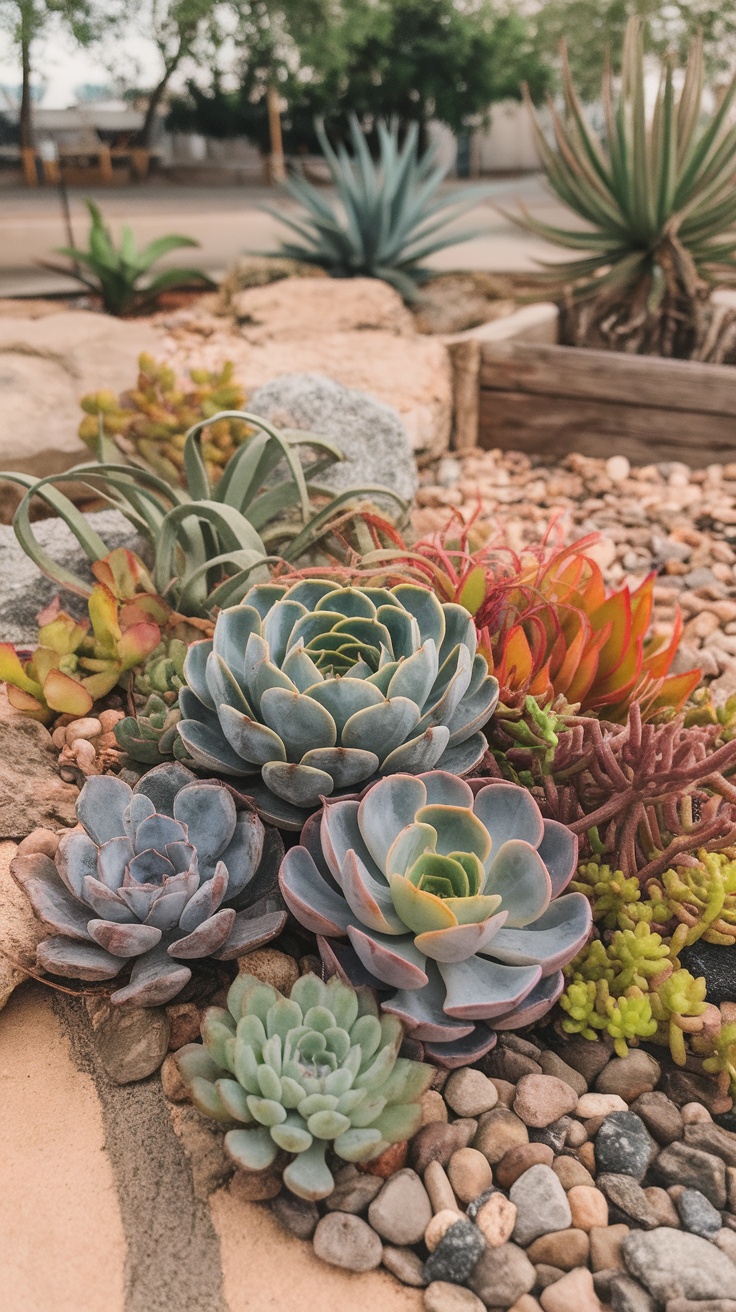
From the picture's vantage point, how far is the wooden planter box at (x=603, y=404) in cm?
311

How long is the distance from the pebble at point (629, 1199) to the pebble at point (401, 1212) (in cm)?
21

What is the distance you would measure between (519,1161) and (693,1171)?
21 cm

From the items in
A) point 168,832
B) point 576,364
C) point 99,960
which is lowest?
point 99,960

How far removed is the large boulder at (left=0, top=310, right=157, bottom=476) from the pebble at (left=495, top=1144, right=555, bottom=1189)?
7.36 feet

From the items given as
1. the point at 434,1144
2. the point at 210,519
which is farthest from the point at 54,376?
the point at 434,1144

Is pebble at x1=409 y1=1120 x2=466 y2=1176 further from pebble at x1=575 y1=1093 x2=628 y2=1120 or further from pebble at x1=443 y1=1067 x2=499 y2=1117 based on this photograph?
pebble at x1=575 y1=1093 x2=628 y2=1120

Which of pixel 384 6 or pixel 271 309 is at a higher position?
pixel 384 6

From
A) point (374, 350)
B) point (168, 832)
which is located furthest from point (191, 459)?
point (374, 350)

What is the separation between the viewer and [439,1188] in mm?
1125

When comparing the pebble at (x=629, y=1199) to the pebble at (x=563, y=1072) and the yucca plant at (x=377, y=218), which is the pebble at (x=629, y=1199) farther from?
the yucca plant at (x=377, y=218)

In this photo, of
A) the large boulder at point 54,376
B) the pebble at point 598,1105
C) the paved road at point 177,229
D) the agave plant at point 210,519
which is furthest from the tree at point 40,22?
the pebble at point 598,1105

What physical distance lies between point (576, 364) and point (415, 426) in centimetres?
61

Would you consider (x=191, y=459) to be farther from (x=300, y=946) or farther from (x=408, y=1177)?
(x=408, y=1177)

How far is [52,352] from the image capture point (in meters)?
3.24
